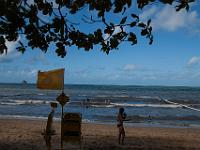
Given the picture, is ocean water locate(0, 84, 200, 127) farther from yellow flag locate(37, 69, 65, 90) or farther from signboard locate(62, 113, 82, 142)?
yellow flag locate(37, 69, 65, 90)

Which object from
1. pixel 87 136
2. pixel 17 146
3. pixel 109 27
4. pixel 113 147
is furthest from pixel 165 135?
pixel 109 27

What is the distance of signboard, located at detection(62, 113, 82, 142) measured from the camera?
13.9 m

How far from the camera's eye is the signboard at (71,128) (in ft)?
45.5

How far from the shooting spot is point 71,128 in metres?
13.9

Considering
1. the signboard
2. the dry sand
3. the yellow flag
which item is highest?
the yellow flag

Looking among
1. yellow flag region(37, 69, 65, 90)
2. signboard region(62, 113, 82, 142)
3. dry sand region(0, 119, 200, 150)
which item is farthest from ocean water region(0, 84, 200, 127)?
yellow flag region(37, 69, 65, 90)

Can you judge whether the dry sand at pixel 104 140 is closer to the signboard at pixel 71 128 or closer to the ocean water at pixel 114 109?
the signboard at pixel 71 128

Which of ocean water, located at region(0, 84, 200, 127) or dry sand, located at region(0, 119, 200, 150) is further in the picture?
ocean water, located at region(0, 84, 200, 127)

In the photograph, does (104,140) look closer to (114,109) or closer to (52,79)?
(52,79)

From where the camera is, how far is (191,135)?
21.1 m

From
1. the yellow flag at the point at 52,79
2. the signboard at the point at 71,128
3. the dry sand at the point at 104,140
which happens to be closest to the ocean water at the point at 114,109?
the dry sand at the point at 104,140

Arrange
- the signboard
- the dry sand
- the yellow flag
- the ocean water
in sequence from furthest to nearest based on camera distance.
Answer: the ocean water, the dry sand, the signboard, the yellow flag

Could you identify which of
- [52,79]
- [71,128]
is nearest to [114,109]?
[71,128]

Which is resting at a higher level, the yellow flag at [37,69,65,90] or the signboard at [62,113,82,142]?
the yellow flag at [37,69,65,90]
